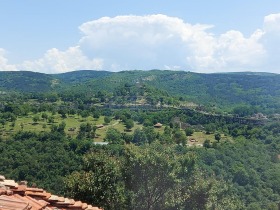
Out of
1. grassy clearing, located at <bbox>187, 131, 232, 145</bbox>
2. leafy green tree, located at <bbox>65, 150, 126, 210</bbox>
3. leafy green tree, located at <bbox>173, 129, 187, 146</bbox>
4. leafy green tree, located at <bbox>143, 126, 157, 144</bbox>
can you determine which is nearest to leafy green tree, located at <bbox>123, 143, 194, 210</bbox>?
leafy green tree, located at <bbox>65, 150, 126, 210</bbox>

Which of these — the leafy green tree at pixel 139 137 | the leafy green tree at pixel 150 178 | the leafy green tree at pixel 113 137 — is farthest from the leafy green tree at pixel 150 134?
the leafy green tree at pixel 150 178

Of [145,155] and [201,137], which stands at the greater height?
[145,155]

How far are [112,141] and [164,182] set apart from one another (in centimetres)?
8814

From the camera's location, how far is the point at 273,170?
82.9 meters

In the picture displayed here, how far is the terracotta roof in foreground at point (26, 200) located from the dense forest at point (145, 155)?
42.3ft

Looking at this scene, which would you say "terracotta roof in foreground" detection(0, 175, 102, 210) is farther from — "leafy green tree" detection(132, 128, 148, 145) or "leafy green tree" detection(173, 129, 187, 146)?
"leafy green tree" detection(132, 128, 148, 145)

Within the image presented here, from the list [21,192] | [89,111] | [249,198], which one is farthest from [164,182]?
[89,111]

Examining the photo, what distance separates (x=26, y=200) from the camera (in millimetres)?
7434

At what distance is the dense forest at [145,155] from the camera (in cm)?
2295

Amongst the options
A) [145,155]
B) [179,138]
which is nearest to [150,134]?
[179,138]

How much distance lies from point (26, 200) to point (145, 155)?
1604 centimetres

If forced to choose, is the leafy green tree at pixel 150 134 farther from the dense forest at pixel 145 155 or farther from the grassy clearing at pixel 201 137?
the grassy clearing at pixel 201 137

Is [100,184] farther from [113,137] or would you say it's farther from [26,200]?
[113,137]

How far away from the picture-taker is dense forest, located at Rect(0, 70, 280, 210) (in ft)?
75.3
